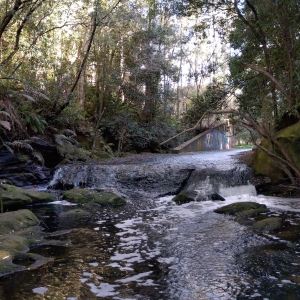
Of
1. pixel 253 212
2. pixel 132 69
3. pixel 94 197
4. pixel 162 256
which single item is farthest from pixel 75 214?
pixel 132 69

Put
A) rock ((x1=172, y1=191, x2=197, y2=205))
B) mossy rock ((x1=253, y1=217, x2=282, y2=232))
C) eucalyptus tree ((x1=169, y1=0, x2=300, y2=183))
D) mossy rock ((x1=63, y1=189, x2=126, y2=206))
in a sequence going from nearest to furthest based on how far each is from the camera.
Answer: mossy rock ((x1=253, y1=217, x2=282, y2=232)), eucalyptus tree ((x1=169, y1=0, x2=300, y2=183)), mossy rock ((x1=63, y1=189, x2=126, y2=206)), rock ((x1=172, y1=191, x2=197, y2=205))

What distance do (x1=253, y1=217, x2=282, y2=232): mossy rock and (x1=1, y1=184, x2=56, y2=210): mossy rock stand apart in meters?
6.13

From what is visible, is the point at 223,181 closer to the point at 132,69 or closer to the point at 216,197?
the point at 216,197

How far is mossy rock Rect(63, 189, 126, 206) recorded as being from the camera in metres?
10.4

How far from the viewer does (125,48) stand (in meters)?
20.5

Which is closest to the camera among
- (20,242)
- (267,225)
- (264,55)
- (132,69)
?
(20,242)

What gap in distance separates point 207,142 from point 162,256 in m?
21.8

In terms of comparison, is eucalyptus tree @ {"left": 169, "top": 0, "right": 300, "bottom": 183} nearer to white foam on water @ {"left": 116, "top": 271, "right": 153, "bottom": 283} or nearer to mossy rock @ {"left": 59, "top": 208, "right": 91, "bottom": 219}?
mossy rock @ {"left": 59, "top": 208, "right": 91, "bottom": 219}

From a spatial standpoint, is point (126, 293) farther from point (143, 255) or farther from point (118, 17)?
point (118, 17)

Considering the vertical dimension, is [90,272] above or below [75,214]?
below

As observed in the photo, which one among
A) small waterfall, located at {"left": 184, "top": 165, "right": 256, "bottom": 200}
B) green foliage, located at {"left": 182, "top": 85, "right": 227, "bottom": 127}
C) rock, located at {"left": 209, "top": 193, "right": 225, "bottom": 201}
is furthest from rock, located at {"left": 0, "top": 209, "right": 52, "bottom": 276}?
green foliage, located at {"left": 182, "top": 85, "right": 227, "bottom": 127}

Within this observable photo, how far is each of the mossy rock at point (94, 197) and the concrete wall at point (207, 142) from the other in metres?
11.7

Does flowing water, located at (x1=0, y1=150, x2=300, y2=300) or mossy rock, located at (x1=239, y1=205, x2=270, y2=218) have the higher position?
mossy rock, located at (x1=239, y1=205, x2=270, y2=218)

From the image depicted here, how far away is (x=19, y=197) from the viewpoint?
9.81m
